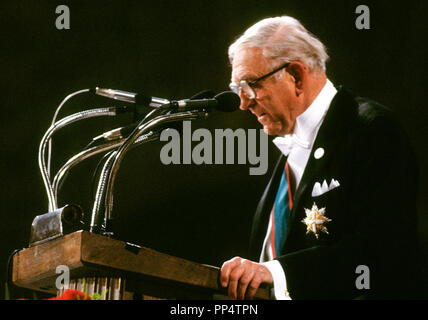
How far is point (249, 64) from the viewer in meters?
2.31

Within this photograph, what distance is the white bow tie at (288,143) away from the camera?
90.1 inches

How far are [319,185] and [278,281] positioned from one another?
51cm

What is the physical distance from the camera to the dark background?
2340 millimetres

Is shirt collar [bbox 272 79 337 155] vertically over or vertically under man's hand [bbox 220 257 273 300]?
over

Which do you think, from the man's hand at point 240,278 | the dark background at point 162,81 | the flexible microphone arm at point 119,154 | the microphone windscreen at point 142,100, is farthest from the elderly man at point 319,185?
the microphone windscreen at point 142,100

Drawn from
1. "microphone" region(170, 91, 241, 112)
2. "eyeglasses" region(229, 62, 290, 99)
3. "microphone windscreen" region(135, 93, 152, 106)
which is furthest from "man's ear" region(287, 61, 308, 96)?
"microphone windscreen" region(135, 93, 152, 106)

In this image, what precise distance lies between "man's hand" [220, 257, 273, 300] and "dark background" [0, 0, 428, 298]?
91 cm

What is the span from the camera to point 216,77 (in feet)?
8.44

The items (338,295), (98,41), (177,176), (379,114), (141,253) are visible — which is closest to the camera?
(141,253)

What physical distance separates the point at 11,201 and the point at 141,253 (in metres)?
1.59

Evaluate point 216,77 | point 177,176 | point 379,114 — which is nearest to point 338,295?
point 379,114

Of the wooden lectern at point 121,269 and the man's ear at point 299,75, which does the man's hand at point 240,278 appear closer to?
the wooden lectern at point 121,269

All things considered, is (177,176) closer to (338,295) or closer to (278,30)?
(278,30)

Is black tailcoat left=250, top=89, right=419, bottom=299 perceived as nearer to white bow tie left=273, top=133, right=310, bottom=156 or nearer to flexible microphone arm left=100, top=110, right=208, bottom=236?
white bow tie left=273, top=133, right=310, bottom=156
